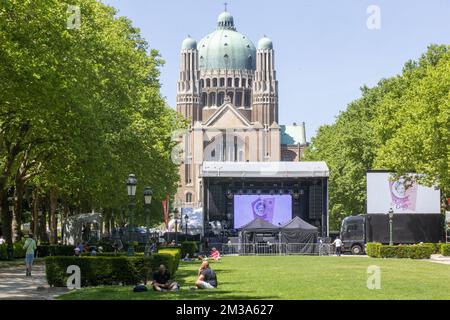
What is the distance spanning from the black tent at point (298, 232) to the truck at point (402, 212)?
3.81 meters

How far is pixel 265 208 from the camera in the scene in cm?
6875

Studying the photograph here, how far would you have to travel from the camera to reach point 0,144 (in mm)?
40688

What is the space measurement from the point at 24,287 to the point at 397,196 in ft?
120

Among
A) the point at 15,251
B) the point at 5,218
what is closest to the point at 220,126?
the point at 15,251

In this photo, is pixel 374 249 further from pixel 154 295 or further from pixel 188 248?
pixel 154 295

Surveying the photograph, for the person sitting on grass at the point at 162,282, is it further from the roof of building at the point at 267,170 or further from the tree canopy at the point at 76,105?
the roof of building at the point at 267,170

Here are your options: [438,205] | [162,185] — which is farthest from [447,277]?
[162,185]

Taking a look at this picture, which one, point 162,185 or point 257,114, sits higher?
point 257,114

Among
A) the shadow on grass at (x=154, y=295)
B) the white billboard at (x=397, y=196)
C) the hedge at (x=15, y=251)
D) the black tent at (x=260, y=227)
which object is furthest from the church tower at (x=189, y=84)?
the shadow on grass at (x=154, y=295)

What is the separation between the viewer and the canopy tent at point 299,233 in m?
63.4

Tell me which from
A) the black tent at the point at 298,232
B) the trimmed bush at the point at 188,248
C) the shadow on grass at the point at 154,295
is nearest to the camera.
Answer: the shadow on grass at the point at 154,295
